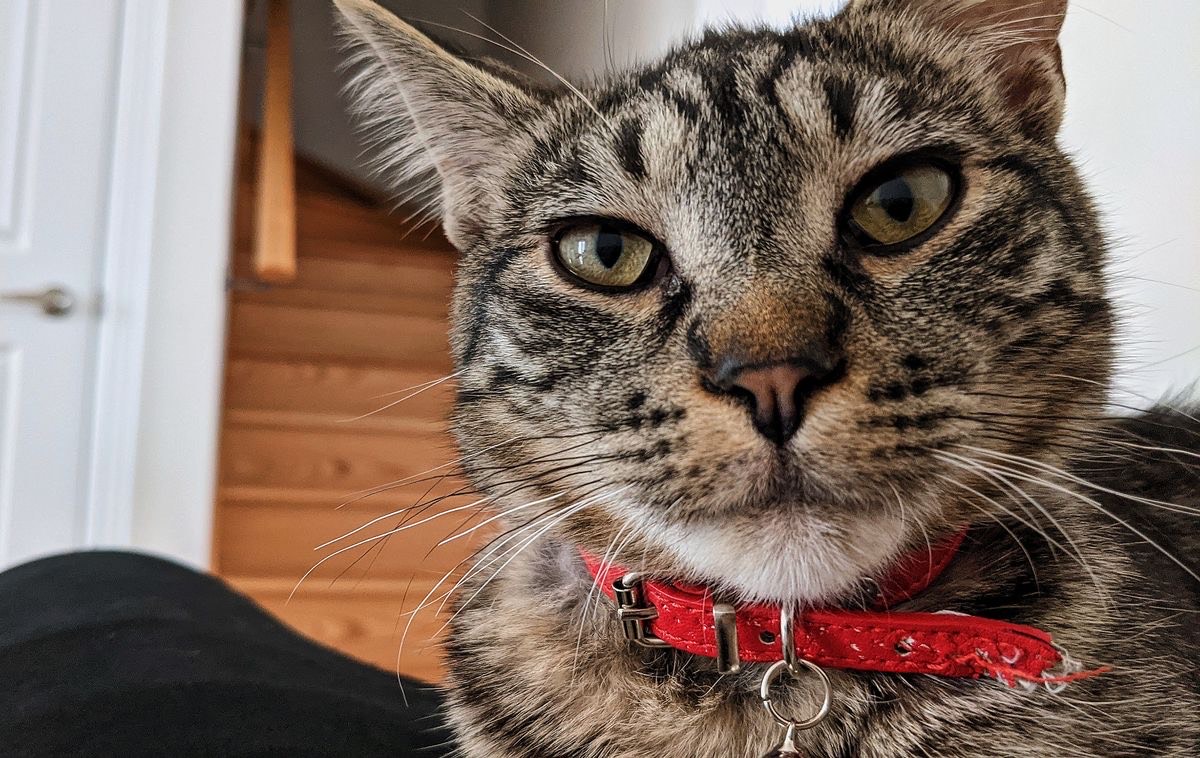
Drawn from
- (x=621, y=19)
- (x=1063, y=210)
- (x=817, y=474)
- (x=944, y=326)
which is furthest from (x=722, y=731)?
(x=621, y=19)

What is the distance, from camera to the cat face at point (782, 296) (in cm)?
55

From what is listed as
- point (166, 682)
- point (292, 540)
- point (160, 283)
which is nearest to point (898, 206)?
point (166, 682)

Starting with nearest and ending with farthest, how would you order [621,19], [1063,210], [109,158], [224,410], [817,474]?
[817,474] → [1063,210] → [621,19] → [109,158] → [224,410]

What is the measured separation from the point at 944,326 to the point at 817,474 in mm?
143

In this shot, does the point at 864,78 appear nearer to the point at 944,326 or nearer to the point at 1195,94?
the point at 944,326

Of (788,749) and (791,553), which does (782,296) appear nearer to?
(791,553)

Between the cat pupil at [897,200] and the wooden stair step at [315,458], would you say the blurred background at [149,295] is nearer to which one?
the wooden stair step at [315,458]

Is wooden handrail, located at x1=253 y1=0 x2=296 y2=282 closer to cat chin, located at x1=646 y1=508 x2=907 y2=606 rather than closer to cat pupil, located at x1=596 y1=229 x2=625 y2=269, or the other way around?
cat pupil, located at x1=596 y1=229 x2=625 y2=269

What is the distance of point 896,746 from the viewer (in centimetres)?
59

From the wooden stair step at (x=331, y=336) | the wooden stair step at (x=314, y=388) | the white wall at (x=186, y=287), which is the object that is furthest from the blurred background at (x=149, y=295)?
the wooden stair step at (x=331, y=336)

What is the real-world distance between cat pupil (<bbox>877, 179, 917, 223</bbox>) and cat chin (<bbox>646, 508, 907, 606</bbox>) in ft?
0.77

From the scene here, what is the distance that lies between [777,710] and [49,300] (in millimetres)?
2466

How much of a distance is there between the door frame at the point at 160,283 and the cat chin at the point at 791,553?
217 cm

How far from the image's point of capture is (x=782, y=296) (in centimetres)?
58
